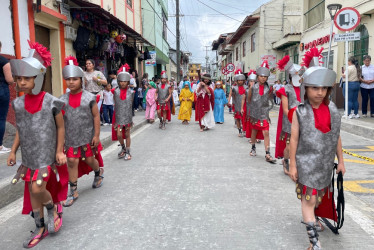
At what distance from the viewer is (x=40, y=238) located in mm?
3199

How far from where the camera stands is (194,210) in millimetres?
3859

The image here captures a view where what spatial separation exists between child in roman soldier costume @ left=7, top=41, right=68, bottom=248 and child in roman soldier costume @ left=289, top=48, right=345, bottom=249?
2.08 metres

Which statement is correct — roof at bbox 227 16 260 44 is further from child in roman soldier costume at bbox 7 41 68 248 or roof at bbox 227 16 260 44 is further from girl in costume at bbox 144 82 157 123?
child in roman soldier costume at bbox 7 41 68 248

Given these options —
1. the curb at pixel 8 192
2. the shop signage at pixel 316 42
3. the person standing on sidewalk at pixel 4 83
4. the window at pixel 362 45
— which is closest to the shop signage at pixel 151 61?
the shop signage at pixel 316 42

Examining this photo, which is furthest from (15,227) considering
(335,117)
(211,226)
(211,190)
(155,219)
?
(335,117)

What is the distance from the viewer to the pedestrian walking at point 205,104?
11016 mm

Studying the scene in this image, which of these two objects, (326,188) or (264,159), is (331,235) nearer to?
(326,188)

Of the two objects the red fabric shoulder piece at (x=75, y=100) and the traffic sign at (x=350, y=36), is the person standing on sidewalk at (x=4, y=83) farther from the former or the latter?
the traffic sign at (x=350, y=36)

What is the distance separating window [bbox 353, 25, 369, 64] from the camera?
1375 centimetres

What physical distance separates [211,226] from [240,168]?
255 centimetres

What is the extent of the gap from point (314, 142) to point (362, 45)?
13060 mm

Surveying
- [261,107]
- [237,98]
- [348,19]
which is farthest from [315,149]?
[348,19]

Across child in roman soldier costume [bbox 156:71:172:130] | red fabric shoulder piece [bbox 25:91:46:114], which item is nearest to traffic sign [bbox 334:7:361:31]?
child in roman soldier costume [bbox 156:71:172:130]

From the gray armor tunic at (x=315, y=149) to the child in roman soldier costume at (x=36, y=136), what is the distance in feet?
6.87
